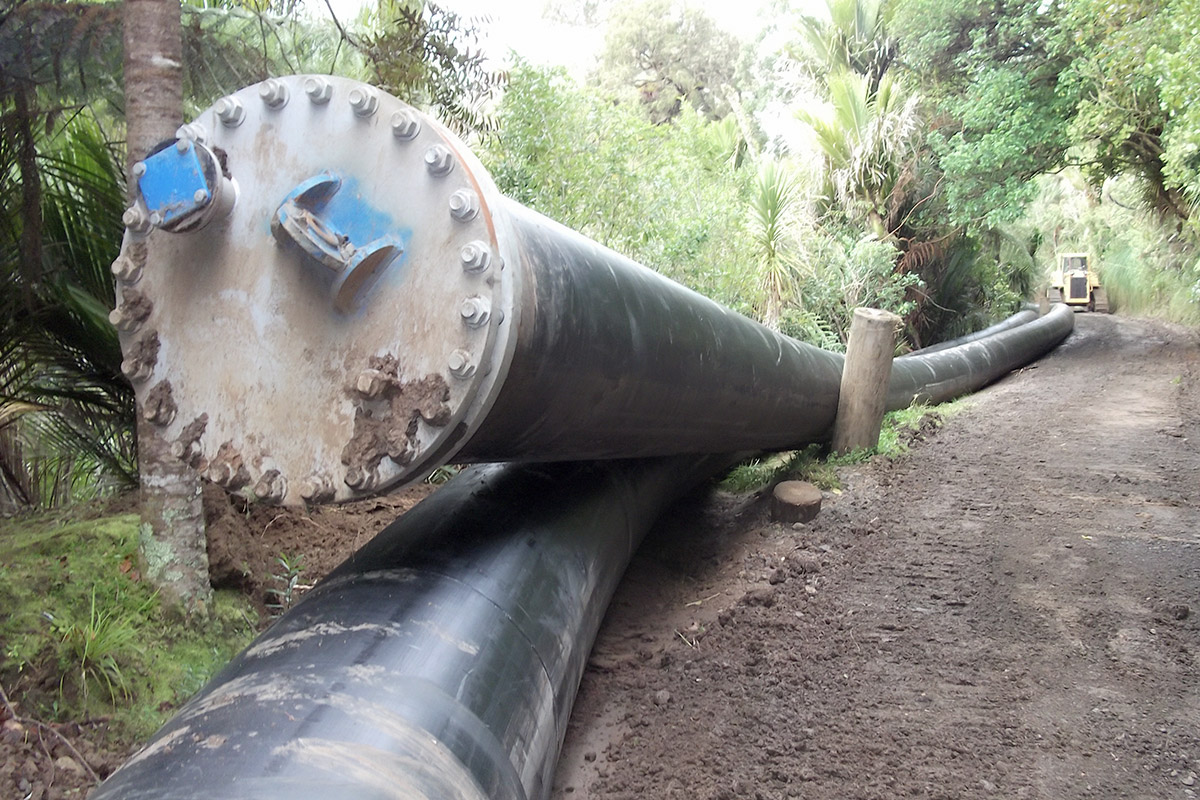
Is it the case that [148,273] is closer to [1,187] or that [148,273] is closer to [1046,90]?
[1,187]

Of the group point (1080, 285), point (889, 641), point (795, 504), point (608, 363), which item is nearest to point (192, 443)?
point (608, 363)

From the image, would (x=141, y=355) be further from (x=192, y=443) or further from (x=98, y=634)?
(x=98, y=634)

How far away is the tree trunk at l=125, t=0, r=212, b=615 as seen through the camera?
2.87 metres

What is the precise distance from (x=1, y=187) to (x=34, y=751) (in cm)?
210

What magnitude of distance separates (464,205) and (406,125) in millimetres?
242

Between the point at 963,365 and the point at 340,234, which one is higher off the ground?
the point at 340,234

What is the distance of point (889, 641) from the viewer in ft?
10.1

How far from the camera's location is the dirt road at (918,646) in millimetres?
2332

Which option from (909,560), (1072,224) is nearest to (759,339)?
(909,560)

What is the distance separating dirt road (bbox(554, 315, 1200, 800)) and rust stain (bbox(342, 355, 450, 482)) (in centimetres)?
127

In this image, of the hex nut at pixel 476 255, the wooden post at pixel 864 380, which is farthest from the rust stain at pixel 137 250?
the wooden post at pixel 864 380

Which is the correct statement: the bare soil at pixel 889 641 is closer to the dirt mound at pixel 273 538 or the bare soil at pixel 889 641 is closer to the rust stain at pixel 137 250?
the dirt mound at pixel 273 538

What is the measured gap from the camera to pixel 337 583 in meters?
2.06

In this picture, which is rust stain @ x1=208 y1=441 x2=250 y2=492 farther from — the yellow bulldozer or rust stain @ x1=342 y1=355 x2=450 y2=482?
the yellow bulldozer
